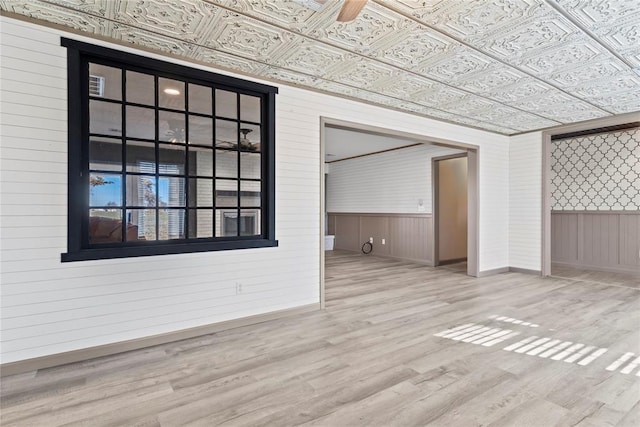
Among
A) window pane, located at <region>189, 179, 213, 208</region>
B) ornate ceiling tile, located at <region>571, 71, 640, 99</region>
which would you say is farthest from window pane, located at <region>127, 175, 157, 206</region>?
ornate ceiling tile, located at <region>571, 71, 640, 99</region>

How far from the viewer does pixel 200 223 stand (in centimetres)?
339

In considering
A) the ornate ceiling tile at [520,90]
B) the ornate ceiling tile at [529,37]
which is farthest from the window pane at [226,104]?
the ornate ceiling tile at [520,90]

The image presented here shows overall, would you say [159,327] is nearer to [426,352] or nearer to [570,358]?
[426,352]

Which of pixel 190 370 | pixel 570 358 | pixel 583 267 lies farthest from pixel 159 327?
pixel 583 267

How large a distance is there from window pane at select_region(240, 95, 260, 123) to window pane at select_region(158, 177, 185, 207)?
100 centimetres

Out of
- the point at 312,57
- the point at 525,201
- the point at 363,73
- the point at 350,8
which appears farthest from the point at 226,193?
the point at 525,201

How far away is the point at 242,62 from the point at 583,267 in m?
7.41

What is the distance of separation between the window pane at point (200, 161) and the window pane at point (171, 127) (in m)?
0.15

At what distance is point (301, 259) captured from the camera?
3.90 m

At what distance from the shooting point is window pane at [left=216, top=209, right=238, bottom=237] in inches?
137

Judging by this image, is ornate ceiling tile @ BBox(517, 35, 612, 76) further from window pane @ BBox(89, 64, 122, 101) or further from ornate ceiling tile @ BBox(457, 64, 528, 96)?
window pane @ BBox(89, 64, 122, 101)

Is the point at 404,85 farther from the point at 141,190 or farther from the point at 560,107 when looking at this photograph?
the point at 141,190

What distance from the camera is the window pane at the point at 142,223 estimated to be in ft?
9.99

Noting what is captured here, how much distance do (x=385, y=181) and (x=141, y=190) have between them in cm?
602
